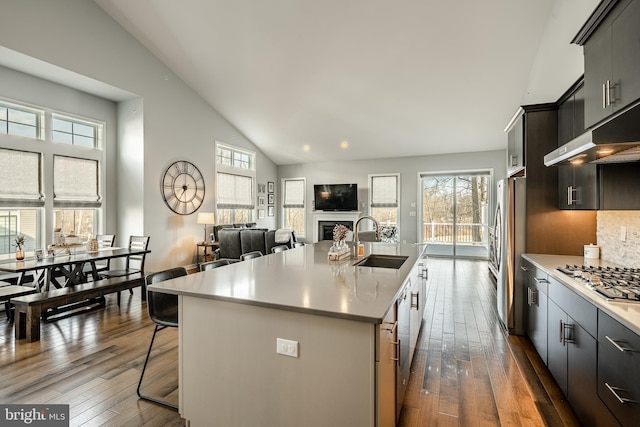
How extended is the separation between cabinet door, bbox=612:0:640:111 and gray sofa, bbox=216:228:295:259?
5.28 meters

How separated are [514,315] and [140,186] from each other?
6.10 metres

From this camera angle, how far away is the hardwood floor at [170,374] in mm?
2020

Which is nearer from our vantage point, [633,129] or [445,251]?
[633,129]

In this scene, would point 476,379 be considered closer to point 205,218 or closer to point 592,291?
point 592,291

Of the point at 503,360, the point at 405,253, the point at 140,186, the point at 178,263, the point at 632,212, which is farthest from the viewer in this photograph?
the point at 178,263

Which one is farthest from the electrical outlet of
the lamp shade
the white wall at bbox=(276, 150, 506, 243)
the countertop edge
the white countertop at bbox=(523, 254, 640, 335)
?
the white wall at bbox=(276, 150, 506, 243)

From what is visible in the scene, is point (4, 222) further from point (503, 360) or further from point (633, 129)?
point (633, 129)

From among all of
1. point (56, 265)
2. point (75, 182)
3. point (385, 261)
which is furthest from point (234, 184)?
point (385, 261)

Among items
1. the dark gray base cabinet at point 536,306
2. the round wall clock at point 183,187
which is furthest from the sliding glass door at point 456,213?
the round wall clock at point 183,187

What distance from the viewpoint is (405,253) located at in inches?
123

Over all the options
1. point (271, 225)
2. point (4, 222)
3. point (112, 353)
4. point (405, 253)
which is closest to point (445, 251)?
point (271, 225)

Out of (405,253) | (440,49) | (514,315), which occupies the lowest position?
(514,315)

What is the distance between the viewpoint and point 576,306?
74.9 inches

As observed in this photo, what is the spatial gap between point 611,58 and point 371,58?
4.12 meters
